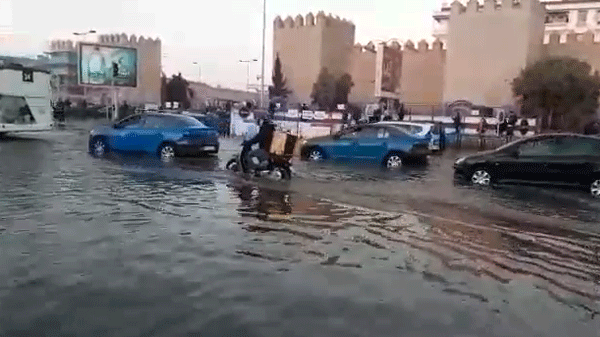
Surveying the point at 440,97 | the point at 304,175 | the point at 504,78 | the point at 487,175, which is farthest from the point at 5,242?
the point at 440,97

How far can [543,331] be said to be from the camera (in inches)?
183

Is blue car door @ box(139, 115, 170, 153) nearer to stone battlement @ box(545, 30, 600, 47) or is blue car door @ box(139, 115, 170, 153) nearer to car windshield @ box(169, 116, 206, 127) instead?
car windshield @ box(169, 116, 206, 127)

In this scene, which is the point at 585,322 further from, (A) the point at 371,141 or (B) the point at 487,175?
(A) the point at 371,141

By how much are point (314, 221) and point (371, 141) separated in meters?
10.1

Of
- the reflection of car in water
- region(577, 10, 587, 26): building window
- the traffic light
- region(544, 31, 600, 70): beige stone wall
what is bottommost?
the reflection of car in water

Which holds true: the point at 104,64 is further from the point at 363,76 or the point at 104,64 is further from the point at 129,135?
the point at 129,135

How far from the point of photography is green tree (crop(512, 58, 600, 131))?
40719 millimetres

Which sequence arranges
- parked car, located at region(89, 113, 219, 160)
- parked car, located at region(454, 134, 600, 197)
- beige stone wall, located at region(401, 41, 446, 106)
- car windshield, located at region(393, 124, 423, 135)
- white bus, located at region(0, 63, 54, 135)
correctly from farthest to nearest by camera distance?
beige stone wall, located at region(401, 41, 446, 106) < white bus, located at region(0, 63, 54, 135) < car windshield, located at region(393, 124, 423, 135) < parked car, located at region(89, 113, 219, 160) < parked car, located at region(454, 134, 600, 197)

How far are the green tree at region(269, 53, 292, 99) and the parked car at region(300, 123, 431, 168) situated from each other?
5332cm

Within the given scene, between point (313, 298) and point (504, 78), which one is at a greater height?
point (504, 78)

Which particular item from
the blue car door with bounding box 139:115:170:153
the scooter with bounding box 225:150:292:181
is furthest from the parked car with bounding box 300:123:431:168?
the scooter with bounding box 225:150:292:181

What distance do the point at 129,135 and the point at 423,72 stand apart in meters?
49.7

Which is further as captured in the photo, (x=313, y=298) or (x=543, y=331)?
(x=313, y=298)

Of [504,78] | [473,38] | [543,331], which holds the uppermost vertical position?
[473,38]
